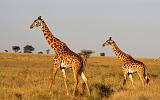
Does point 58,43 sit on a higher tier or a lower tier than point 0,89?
higher

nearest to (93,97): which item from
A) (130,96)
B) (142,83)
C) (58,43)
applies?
(130,96)

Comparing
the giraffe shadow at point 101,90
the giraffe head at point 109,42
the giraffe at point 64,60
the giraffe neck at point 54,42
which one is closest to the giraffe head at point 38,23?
the giraffe at point 64,60

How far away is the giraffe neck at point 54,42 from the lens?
14648mm

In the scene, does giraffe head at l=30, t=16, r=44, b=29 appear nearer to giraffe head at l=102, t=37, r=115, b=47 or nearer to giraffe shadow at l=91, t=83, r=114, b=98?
giraffe shadow at l=91, t=83, r=114, b=98

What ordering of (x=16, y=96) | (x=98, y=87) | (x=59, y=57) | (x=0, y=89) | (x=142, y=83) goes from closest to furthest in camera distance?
1. (x=16, y=96)
2. (x=0, y=89)
3. (x=59, y=57)
4. (x=98, y=87)
5. (x=142, y=83)

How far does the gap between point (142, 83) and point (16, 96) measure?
283 inches

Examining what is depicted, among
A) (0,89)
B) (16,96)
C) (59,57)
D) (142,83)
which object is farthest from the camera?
(142,83)

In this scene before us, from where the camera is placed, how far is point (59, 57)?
567 inches

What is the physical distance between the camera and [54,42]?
15016mm

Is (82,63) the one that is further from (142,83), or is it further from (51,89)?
(142,83)

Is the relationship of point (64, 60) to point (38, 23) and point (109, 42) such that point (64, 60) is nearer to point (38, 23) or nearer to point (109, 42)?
point (38, 23)

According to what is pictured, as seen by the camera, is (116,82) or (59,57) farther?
(116,82)

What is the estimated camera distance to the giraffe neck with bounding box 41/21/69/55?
1465cm

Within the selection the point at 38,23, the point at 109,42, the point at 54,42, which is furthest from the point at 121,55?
the point at 38,23
